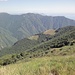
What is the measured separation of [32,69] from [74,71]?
5.43ft

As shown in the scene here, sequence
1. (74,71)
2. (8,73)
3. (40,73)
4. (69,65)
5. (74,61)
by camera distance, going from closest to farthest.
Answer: (8,73) → (40,73) → (74,71) → (69,65) → (74,61)

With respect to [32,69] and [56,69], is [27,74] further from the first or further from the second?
[56,69]

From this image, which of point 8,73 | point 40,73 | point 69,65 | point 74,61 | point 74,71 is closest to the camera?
point 8,73

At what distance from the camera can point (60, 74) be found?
307 inches

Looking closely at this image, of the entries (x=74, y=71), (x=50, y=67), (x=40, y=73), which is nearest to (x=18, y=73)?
(x=40, y=73)

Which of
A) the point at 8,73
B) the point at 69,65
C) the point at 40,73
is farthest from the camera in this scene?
the point at 69,65

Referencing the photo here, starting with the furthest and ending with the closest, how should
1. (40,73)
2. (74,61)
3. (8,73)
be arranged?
(74,61) < (40,73) < (8,73)

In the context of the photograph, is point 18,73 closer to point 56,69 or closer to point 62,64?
point 56,69

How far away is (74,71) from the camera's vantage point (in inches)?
320

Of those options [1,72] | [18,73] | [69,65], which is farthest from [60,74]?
[1,72]

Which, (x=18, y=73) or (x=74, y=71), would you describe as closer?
Answer: (x=18, y=73)

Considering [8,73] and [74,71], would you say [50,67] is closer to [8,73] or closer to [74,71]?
[74,71]

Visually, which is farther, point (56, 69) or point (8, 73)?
point (56, 69)

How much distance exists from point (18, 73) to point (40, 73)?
0.81 meters
